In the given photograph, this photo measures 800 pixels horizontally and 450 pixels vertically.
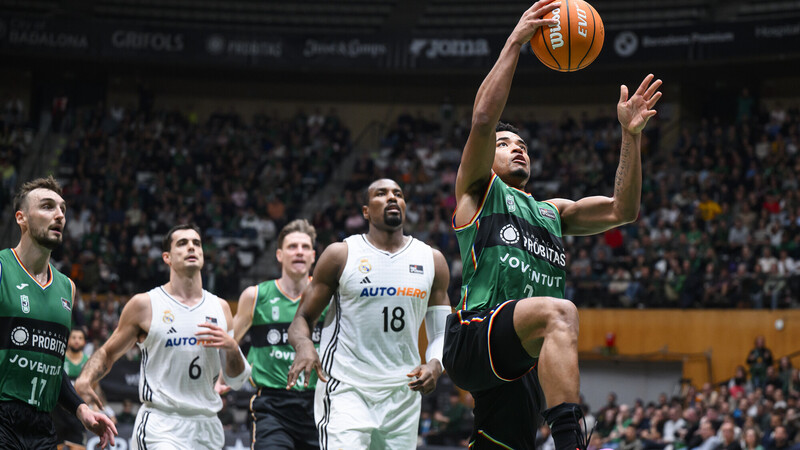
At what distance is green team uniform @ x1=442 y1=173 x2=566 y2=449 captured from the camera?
4926 millimetres

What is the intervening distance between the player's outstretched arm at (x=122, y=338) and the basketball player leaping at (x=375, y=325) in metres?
1.47

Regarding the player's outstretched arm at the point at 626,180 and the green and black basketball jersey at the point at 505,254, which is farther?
the player's outstretched arm at the point at 626,180

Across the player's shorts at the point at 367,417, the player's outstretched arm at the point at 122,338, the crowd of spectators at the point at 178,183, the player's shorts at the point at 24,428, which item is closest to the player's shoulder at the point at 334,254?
the player's shorts at the point at 367,417

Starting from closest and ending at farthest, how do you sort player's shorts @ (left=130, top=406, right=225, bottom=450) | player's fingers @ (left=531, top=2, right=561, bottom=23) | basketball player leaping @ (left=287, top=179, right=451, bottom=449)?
player's fingers @ (left=531, top=2, right=561, bottom=23) < basketball player leaping @ (left=287, top=179, right=451, bottom=449) < player's shorts @ (left=130, top=406, right=225, bottom=450)

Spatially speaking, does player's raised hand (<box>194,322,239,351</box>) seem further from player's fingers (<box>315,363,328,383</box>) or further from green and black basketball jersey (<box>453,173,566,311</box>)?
green and black basketball jersey (<box>453,173,566,311</box>)

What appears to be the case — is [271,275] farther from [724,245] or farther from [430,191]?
[724,245]

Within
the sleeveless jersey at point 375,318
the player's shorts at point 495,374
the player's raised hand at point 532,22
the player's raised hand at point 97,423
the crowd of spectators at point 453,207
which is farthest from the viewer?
the crowd of spectators at point 453,207

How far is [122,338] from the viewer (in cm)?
743

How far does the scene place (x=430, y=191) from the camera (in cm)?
2509

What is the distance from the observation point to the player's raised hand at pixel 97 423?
21.1 feet

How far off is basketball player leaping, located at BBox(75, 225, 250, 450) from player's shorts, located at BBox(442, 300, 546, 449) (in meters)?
2.64

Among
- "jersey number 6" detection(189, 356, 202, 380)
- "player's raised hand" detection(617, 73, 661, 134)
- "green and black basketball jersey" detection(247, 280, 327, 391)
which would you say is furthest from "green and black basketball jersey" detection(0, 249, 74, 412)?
"player's raised hand" detection(617, 73, 661, 134)

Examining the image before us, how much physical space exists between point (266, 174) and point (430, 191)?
485 centimetres

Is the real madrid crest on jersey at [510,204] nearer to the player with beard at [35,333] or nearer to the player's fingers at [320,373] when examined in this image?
the player's fingers at [320,373]
